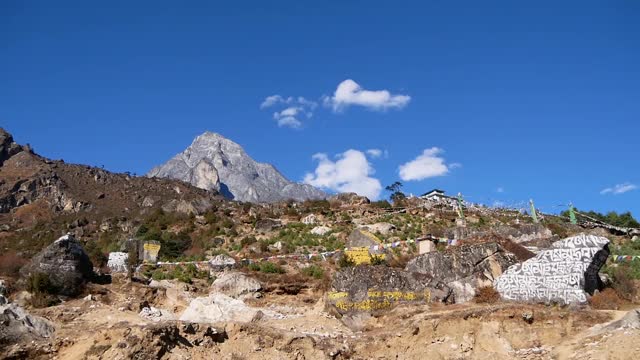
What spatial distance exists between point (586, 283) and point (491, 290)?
112 inches

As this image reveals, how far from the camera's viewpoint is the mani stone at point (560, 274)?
16.1m

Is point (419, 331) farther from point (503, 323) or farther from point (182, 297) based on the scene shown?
point (182, 297)

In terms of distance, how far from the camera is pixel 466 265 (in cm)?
1947

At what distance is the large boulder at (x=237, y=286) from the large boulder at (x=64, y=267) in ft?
15.2

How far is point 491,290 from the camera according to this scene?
17.8 metres

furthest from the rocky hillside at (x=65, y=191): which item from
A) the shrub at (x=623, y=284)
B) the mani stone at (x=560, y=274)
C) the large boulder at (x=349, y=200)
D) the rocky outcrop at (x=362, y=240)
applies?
the shrub at (x=623, y=284)

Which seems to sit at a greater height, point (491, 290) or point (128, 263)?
point (128, 263)

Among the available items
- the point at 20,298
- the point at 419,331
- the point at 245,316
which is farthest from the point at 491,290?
the point at 20,298

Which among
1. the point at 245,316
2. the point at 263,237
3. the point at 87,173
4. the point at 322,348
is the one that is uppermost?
the point at 87,173

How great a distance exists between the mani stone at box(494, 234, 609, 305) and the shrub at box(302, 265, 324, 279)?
7.64 m

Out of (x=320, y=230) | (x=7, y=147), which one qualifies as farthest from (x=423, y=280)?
(x=7, y=147)

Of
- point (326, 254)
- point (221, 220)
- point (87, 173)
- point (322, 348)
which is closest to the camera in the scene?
point (322, 348)

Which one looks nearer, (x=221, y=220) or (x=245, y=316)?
(x=245, y=316)

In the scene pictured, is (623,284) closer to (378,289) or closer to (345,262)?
(378,289)
